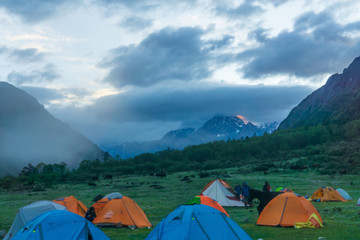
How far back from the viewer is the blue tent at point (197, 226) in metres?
13.0

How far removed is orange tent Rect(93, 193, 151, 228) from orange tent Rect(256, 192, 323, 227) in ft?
22.9

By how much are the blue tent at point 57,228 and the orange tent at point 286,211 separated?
33.7ft

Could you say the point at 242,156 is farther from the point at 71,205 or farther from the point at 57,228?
the point at 57,228

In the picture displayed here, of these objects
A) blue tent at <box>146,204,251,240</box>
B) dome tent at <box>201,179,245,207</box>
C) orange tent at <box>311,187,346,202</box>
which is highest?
blue tent at <box>146,204,251,240</box>

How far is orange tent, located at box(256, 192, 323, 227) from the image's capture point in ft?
63.3

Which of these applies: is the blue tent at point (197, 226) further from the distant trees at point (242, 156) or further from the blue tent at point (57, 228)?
the distant trees at point (242, 156)

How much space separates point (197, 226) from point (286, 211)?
334 inches

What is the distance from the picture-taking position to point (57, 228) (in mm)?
13180

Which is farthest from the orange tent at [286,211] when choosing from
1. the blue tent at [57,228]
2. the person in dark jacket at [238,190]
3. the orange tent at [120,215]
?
the person in dark jacket at [238,190]

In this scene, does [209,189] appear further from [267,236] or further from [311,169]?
[311,169]

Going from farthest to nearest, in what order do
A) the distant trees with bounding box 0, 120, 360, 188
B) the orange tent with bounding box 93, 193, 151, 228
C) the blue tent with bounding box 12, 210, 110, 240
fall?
1. the distant trees with bounding box 0, 120, 360, 188
2. the orange tent with bounding box 93, 193, 151, 228
3. the blue tent with bounding box 12, 210, 110, 240

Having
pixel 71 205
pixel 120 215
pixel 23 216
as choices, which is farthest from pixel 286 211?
pixel 71 205

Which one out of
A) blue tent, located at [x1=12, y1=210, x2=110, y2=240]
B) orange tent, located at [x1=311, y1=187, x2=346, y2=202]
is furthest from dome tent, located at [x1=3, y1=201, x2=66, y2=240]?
orange tent, located at [x1=311, y1=187, x2=346, y2=202]

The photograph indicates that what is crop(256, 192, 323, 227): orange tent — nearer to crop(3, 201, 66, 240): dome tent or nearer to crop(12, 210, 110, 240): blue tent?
crop(12, 210, 110, 240): blue tent
